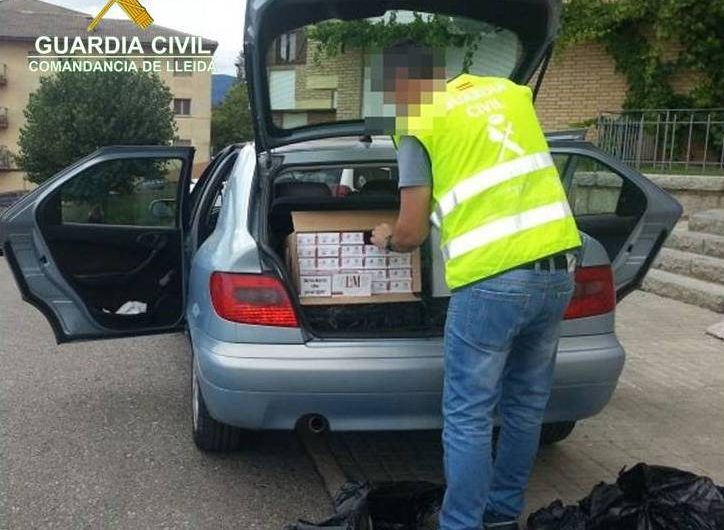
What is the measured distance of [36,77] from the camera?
51.5m

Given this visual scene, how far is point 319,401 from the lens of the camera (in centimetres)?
341

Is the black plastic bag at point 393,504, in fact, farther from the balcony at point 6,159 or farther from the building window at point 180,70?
the building window at point 180,70

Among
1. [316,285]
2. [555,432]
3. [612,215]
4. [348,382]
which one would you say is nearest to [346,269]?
[316,285]

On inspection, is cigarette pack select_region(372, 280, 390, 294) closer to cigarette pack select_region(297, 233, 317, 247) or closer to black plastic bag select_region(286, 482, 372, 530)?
cigarette pack select_region(297, 233, 317, 247)

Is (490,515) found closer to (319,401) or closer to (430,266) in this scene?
(319,401)

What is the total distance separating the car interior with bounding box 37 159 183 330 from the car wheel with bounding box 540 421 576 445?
223cm

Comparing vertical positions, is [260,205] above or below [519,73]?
below

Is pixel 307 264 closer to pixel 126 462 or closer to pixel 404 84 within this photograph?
pixel 404 84

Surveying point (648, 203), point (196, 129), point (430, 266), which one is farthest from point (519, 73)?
point (196, 129)

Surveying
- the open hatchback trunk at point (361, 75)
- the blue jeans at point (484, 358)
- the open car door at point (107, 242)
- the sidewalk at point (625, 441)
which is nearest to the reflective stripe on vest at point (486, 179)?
the blue jeans at point (484, 358)

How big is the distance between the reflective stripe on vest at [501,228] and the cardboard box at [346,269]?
0.97m

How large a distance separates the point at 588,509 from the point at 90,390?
3625 mm

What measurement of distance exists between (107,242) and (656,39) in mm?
11420

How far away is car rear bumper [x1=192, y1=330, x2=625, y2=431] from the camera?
11.1ft
